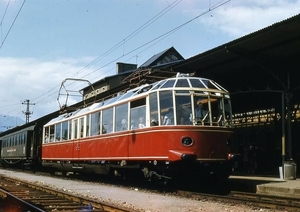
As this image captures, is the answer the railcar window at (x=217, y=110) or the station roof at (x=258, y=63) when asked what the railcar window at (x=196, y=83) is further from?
the station roof at (x=258, y=63)

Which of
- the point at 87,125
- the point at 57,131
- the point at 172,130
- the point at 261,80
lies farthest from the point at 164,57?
the point at 172,130

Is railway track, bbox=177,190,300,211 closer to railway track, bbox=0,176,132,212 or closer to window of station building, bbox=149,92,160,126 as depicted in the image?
window of station building, bbox=149,92,160,126

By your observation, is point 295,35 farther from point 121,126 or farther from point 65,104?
point 65,104

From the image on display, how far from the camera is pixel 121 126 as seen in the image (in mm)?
13570

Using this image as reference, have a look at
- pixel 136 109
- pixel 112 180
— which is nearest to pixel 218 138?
pixel 136 109

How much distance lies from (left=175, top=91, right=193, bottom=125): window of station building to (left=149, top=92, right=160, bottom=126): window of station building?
0.61 metres

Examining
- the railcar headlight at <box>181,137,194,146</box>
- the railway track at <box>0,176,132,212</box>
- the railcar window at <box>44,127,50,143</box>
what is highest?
the railcar window at <box>44,127,50,143</box>

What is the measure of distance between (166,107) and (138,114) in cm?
117

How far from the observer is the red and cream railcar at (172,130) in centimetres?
1143

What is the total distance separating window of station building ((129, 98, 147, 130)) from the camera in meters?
12.4

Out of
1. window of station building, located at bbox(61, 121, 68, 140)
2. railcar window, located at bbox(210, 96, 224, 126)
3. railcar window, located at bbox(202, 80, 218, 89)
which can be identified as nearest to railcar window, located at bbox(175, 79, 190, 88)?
railcar window, located at bbox(202, 80, 218, 89)

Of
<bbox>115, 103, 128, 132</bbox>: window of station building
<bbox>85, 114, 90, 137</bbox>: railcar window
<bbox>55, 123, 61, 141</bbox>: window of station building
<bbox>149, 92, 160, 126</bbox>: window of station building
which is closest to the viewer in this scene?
<bbox>149, 92, 160, 126</bbox>: window of station building

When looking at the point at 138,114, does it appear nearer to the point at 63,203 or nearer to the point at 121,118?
the point at 121,118

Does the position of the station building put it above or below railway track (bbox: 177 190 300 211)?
above
